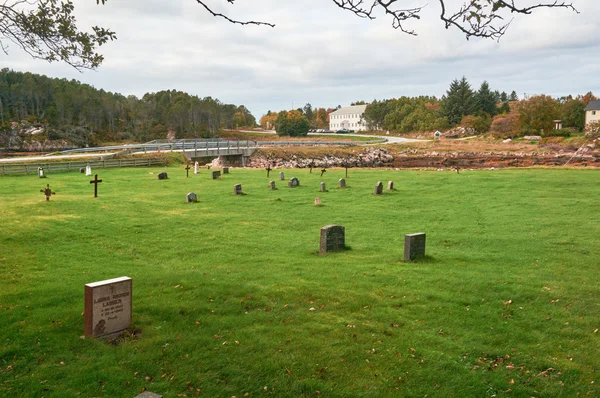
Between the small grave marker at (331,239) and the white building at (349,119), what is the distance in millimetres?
142645

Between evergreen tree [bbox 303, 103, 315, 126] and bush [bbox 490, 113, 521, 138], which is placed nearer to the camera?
bush [bbox 490, 113, 521, 138]

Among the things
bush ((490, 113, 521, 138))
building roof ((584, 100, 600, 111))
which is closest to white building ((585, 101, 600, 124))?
building roof ((584, 100, 600, 111))

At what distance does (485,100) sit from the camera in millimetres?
105812

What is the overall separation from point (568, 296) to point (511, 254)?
3.71 m

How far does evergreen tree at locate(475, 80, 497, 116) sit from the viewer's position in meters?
105

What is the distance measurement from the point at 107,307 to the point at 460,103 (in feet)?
358

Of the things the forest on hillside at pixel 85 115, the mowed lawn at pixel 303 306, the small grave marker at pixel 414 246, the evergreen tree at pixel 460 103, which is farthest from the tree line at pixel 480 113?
the small grave marker at pixel 414 246

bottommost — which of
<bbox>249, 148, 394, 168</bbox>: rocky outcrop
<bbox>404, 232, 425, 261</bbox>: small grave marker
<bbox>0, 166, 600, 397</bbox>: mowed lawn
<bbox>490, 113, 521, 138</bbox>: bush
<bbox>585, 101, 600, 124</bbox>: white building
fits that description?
<bbox>0, 166, 600, 397</bbox>: mowed lawn

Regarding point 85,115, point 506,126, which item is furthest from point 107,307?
point 85,115

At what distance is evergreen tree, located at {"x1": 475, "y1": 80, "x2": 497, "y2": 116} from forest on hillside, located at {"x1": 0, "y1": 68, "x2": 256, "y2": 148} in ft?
206

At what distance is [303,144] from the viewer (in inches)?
2975

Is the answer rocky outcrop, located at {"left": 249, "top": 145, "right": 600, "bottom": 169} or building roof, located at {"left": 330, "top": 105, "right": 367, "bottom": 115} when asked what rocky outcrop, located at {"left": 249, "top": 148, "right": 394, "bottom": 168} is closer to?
rocky outcrop, located at {"left": 249, "top": 145, "right": 600, "bottom": 169}

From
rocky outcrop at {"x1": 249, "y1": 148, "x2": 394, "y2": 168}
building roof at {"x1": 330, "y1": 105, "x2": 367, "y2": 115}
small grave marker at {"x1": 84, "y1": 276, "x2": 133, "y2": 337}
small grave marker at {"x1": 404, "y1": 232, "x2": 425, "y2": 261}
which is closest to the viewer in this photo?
small grave marker at {"x1": 84, "y1": 276, "x2": 133, "y2": 337}

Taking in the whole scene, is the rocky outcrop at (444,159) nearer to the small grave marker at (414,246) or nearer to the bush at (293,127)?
the small grave marker at (414,246)
